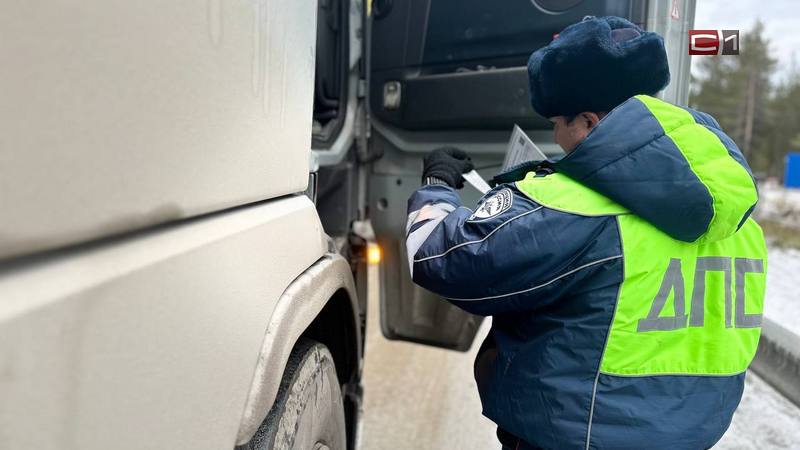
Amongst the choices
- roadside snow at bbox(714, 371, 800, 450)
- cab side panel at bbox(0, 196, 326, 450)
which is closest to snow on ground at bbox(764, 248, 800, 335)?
roadside snow at bbox(714, 371, 800, 450)

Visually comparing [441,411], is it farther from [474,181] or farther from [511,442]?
[474,181]

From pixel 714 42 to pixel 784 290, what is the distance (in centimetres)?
521

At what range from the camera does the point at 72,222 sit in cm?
59

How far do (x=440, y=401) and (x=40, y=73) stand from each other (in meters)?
3.23

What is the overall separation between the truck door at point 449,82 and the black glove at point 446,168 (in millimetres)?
600

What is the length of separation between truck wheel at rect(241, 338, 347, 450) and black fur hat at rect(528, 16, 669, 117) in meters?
0.98

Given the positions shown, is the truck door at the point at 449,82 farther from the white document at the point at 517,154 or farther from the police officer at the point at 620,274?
the police officer at the point at 620,274

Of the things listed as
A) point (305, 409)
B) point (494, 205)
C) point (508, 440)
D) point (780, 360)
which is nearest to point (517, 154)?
point (494, 205)

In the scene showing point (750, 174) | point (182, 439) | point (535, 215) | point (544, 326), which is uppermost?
point (750, 174)

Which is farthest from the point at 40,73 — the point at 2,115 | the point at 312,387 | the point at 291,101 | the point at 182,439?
the point at 312,387

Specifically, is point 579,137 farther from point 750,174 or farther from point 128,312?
point 128,312

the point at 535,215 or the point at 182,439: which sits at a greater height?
the point at 535,215

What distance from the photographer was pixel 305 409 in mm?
1308

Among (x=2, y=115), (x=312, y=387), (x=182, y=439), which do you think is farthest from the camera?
(x=312, y=387)
